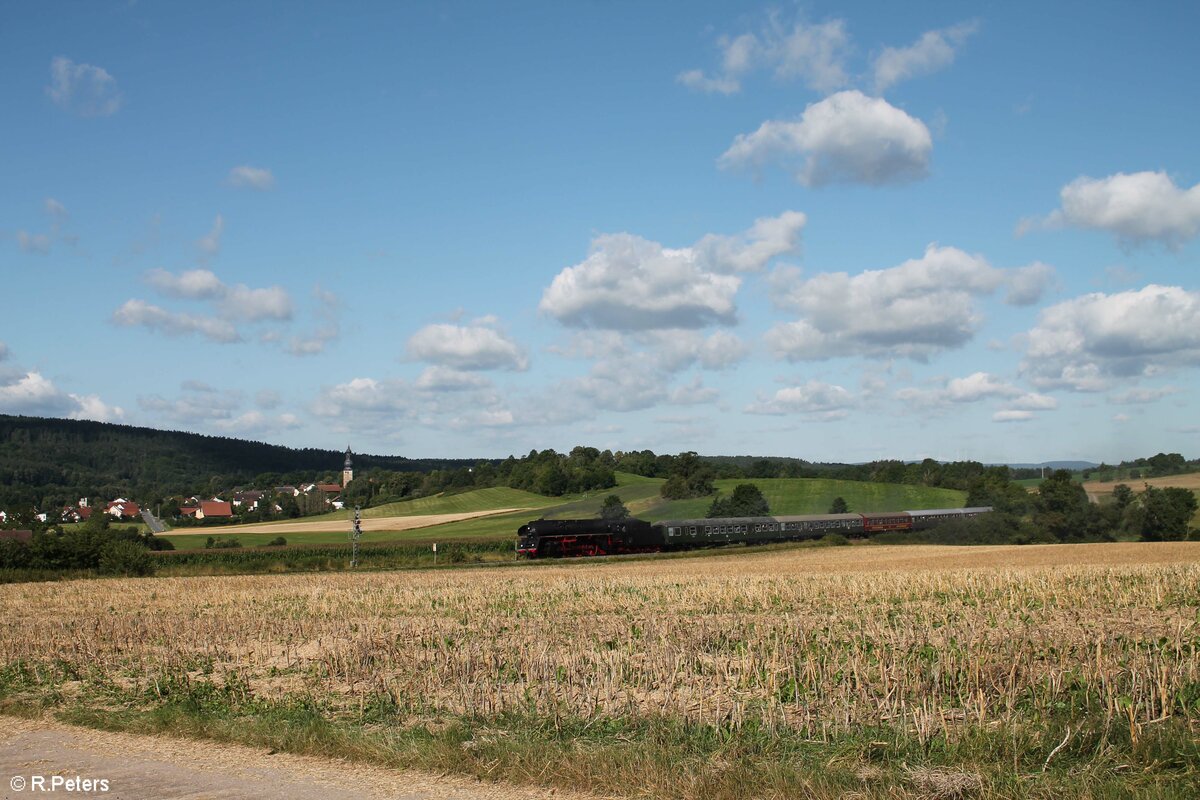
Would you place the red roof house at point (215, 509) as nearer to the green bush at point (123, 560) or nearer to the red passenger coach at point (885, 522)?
the green bush at point (123, 560)

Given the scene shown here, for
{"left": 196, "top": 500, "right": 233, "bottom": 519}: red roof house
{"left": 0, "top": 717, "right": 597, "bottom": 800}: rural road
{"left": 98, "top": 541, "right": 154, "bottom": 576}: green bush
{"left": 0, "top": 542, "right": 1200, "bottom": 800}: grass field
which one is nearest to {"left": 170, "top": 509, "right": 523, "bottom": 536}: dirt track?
{"left": 196, "top": 500, "right": 233, "bottom": 519}: red roof house

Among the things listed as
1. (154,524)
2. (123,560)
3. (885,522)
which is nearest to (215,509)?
(154,524)

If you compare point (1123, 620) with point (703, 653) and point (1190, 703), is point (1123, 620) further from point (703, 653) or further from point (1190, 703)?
point (703, 653)

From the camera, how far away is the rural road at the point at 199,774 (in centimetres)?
1119

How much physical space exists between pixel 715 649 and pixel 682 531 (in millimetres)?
56949

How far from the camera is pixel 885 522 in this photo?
88.8 meters

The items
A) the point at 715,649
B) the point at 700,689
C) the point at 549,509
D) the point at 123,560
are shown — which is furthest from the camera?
the point at 549,509

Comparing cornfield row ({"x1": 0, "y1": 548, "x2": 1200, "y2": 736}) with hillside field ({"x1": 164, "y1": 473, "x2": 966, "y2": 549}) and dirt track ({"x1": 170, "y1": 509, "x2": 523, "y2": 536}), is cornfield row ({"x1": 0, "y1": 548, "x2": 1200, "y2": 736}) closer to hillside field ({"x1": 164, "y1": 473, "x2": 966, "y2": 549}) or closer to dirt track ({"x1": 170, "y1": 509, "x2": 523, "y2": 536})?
hillside field ({"x1": 164, "y1": 473, "x2": 966, "y2": 549})

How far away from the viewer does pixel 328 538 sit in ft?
347

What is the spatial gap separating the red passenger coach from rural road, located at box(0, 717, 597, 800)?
259ft

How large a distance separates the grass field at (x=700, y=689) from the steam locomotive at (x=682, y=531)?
40263 mm

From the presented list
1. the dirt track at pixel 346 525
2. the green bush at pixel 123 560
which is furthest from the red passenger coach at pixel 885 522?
the green bush at pixel 123 560

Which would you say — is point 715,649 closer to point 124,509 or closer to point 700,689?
point 700,689

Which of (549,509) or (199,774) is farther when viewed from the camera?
(549,509)
